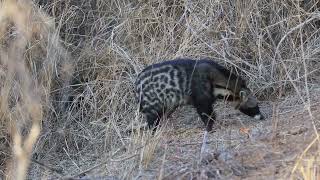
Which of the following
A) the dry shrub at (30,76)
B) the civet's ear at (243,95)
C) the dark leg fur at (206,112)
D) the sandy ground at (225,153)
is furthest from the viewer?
the dry shrub at (30,76)

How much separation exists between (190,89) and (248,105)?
0.67 m

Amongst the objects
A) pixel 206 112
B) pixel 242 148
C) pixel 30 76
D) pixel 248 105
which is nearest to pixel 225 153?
pixel 242 148

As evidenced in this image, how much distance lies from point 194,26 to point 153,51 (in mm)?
614

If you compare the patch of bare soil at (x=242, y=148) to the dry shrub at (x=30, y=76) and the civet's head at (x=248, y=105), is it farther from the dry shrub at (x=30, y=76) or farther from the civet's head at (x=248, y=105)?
the dry shrub at (x=30, y=76)

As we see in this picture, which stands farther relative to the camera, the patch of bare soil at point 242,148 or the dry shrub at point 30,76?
the dry shrub at point 30,76

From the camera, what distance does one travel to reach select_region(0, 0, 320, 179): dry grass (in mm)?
7125

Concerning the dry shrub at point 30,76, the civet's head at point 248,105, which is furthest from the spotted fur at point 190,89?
the dry shrub at point 30,76

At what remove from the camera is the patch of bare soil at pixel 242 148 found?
15.8ft

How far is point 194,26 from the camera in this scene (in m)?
8.37

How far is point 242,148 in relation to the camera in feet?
17.7

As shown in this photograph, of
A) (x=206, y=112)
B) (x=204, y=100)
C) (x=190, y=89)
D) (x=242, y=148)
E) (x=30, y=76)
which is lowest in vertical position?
(x=242, y=148)

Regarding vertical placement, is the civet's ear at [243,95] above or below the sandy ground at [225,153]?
above

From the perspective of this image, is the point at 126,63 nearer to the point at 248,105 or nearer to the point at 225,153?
the point at 248,105

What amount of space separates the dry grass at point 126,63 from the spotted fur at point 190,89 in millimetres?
236
